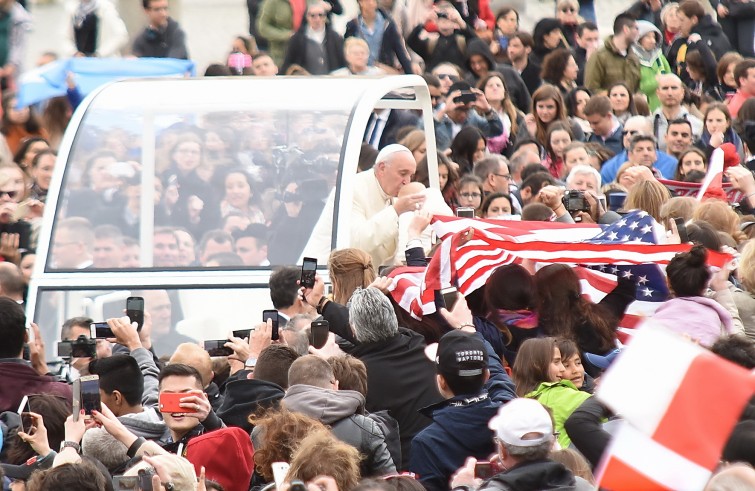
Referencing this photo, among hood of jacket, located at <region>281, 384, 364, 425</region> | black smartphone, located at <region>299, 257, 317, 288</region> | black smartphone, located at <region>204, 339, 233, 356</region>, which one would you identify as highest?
black smartphone, located at <region>299, 257, 317, 288</region>

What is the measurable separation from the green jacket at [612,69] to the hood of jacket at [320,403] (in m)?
11.1

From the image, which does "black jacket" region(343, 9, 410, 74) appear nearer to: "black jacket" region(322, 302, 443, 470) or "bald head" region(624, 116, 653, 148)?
"bald head" region(624, 116, 653, 148)

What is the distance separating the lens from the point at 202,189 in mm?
11578

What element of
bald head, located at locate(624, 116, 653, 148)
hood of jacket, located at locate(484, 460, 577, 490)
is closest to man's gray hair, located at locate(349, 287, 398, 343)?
hood of jacket, located at locate(484, 460, 577, 490)

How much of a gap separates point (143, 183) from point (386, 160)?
1.65 meters

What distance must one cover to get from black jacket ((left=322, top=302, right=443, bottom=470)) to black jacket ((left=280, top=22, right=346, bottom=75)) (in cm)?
956

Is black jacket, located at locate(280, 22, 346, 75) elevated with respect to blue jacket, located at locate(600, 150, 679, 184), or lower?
elevated

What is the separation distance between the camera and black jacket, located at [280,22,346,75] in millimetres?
18016

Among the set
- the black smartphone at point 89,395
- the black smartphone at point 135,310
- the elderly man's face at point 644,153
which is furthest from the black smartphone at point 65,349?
the elderly man's face at point 644,153

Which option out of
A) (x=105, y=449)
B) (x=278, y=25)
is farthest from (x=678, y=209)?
(x=278, y=25)

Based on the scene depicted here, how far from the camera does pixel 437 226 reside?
1049cm

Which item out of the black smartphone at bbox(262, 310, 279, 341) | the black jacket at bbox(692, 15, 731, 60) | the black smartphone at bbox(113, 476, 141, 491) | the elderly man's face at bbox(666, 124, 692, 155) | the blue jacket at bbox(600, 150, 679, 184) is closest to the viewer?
the black smartphone at bbox(113, 476, 141, 491)

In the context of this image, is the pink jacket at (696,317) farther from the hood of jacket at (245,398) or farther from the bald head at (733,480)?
the bald head at (733,480)

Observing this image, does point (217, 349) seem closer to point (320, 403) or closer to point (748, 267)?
point (320, 403)
